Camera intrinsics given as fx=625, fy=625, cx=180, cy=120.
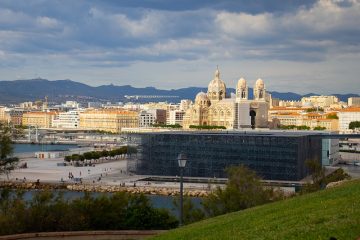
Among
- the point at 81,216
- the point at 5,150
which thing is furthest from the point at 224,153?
the point at 81,216

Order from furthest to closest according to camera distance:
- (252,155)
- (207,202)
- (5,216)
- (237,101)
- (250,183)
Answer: (237,101) → (252,155) → (250,183) → (207,202) → (5,216)

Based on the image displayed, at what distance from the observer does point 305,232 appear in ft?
24.4

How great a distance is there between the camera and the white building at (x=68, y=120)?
416 ft

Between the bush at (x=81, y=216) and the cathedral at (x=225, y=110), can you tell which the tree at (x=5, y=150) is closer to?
the bush at (x=81, y=216)

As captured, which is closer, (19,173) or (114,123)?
(19,173)

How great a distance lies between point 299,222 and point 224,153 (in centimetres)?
3280

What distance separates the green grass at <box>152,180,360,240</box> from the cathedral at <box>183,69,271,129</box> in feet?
244

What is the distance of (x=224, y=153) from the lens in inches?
1612

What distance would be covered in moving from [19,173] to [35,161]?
42.0 ft

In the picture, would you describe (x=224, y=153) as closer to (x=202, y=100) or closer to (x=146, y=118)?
(x=202, y=100)

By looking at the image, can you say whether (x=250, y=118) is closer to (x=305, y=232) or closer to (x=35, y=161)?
(x=35, y=161)

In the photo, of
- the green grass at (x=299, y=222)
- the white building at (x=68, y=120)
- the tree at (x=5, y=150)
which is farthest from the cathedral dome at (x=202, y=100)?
the green grass at (x=299, y=222)

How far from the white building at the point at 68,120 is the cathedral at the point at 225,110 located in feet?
141

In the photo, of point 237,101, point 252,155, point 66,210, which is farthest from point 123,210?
point 237,101
